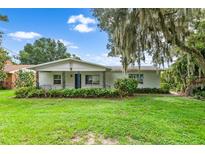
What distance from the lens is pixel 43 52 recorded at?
10.8 metres

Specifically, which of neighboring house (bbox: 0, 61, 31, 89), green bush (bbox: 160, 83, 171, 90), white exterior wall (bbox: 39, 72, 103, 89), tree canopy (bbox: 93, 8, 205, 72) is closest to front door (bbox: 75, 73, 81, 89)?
white exterior wall (bbox: 39, 72, 103, 89)

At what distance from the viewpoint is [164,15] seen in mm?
5691

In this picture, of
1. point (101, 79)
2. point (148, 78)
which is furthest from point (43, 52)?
point (148, 78)

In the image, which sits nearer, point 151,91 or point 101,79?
point 151,91

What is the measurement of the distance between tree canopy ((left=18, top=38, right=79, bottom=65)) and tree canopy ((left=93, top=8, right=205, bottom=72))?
363 centimetres

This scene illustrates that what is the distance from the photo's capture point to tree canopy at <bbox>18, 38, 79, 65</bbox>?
378 inches

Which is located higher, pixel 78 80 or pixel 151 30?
pixel 151 30

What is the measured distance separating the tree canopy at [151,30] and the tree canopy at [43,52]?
3629 mm

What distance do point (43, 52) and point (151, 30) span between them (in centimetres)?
567

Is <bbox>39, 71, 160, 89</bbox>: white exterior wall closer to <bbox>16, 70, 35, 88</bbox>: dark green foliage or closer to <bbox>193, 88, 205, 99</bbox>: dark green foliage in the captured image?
<bbox>16, 70, 35, 88</bbox>: dark green foliage

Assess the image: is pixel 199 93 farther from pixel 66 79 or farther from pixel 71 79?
pixel 66 79

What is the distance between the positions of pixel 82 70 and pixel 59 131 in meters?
7.55
